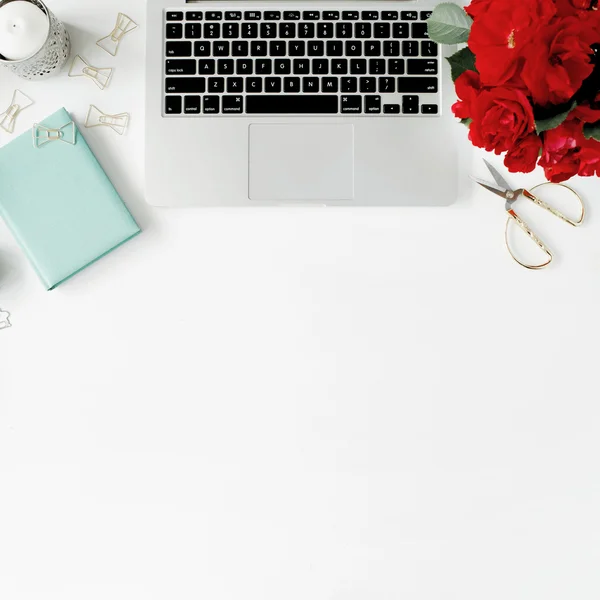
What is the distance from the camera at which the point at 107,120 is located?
0.68 metres

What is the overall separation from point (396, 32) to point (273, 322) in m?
0.36

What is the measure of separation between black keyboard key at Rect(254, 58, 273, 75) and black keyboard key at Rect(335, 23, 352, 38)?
0.08 meters

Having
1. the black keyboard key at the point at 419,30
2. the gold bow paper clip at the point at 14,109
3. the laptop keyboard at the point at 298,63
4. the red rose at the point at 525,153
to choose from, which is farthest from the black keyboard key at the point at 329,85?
the gold bow paper clip at the point at 14,109

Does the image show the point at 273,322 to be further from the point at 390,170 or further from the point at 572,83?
the point at 572,83

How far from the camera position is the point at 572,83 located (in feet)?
1.48

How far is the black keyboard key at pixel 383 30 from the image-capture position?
64cm

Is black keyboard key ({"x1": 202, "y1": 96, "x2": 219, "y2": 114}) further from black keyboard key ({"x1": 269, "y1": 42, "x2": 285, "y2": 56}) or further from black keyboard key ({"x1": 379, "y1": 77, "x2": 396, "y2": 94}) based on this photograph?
black keyboard key ({"x1": 379, "y1": 77, "x2": 396, "y2": 94})

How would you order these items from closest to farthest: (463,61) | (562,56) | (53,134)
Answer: (562,56)
(463,61)
(53,134)

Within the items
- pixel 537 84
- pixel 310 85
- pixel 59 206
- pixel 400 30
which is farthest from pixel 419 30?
pixel 59 206


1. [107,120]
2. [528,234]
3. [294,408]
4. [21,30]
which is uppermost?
[21,30]

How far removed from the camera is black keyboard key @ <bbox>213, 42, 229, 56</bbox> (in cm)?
65

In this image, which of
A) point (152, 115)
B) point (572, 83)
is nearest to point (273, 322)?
point (152, 115)

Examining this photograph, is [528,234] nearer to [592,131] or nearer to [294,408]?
[592,131]

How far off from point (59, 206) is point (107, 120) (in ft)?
0.38
